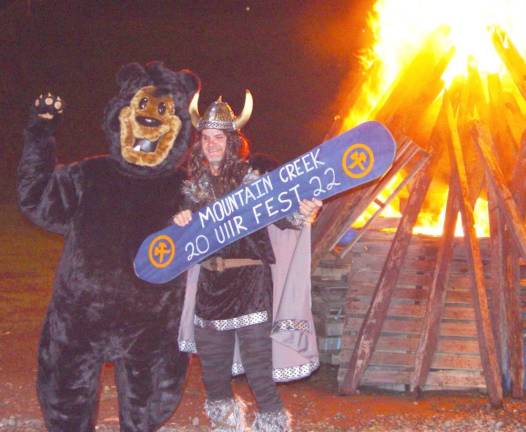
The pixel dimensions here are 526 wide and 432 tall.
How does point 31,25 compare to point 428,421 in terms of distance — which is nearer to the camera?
point 428,421

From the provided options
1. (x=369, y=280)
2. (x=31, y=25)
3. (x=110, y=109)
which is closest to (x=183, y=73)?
(x=110, y=109)

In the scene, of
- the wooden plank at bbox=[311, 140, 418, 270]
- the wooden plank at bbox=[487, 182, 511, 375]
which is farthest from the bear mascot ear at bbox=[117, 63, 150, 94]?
the wooden plank at bbox=[487, 182, 511, 375]

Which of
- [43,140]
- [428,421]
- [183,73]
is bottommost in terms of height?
[428,421]

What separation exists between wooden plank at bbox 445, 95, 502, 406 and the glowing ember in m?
0.59

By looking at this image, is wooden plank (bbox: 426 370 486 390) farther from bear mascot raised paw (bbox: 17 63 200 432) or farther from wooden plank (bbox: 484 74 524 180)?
bear mascot raised paw (bbox: 17 63 200 432)

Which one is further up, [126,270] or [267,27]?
[267,27]

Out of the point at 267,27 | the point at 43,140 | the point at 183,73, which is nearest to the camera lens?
the point at 43,140

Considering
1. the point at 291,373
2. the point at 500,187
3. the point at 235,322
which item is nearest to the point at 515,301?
the point at 500,187

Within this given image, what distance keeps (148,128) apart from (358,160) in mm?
1071

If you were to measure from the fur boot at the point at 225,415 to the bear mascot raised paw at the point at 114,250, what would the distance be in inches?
8.6

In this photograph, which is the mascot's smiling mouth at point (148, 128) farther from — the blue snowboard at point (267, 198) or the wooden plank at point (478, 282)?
the wooden plank at point (478, 282)

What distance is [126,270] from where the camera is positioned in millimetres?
4109

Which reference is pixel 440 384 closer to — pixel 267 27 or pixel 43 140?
pixel 43 140

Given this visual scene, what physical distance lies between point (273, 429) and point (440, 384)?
7.29 feet
